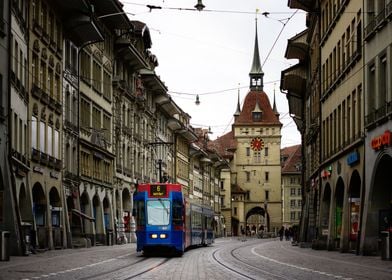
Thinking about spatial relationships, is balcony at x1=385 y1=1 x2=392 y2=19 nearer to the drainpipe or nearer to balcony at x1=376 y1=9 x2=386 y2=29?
balcony at x1=376 y1=9 x2=386 y2=29

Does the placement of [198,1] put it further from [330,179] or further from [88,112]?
[88,112]

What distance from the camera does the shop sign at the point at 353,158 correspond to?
38812mm

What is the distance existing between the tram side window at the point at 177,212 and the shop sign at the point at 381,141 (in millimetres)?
8394

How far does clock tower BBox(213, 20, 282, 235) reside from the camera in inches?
6506

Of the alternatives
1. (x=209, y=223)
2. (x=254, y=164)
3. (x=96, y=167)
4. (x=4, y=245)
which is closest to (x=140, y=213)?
(x=4, y=245)

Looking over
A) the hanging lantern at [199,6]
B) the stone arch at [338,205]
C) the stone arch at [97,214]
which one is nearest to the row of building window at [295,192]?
the stone arch at [97,214]

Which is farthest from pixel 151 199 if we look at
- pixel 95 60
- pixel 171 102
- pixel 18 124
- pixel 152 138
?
pixel 171 102

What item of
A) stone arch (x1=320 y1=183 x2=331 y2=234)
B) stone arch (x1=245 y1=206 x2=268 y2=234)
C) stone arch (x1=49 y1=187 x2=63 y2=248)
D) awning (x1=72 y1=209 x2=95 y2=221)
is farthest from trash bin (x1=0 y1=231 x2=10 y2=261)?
stone arch (x1=245 y1=206 x2=268 y2=234)

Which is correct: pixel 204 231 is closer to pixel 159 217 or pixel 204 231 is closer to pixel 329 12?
pixel 329 12

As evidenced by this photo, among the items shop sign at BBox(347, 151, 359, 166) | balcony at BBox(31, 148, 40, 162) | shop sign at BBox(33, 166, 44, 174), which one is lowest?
shop sign at BBox(33, 166, 44, 174)

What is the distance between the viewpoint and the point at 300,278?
21.4 metres

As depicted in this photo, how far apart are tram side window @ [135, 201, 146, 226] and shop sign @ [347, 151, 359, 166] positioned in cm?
949

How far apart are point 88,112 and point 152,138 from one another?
26.2 metres

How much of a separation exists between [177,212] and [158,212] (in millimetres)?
883
